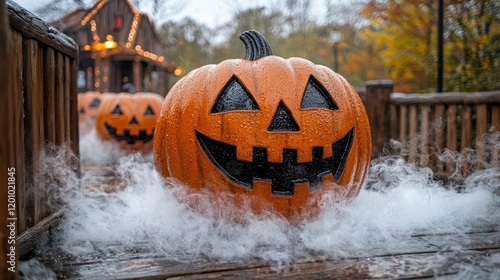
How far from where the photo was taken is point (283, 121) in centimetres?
184

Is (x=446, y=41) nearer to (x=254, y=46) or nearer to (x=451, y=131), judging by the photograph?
(x=451, y=131)

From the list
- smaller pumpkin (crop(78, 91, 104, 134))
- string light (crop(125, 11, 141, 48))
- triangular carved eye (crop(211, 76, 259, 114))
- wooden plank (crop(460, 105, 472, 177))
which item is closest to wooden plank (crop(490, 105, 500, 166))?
wooden plank (crop(460, 105, 472, 177))

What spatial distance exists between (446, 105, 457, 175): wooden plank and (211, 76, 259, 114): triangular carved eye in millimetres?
2054

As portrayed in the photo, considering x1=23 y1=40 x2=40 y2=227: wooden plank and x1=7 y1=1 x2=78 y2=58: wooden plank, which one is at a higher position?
x1=7 y1=1 x2=78 y2=58: wooden plank

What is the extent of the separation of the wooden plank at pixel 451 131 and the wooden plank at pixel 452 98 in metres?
0.07

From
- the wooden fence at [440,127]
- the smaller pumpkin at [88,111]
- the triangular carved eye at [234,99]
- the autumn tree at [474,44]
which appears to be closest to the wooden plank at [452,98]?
the wooden fence at [440,127]

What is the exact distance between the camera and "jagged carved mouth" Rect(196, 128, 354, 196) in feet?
5.99

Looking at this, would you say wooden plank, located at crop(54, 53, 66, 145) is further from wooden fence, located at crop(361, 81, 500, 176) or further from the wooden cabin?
the wooden cabin

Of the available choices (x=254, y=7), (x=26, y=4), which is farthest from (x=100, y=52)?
(x=26, y=4)

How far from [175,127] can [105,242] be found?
614mm

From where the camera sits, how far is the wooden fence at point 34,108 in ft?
4.99

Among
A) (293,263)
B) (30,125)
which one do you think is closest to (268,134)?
(293,263)

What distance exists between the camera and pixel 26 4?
1.86m

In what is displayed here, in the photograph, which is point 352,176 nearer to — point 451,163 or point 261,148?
point 261,148
